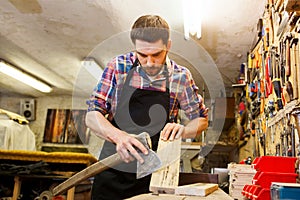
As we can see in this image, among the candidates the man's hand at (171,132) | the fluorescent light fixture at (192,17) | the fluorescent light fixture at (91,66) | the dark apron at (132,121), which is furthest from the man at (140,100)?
the fluorescent light fixture at (91,66)

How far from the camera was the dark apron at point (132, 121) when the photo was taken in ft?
5.32

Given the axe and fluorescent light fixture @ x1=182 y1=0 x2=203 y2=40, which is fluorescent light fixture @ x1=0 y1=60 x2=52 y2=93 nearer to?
fluorescent light fixture @ x1=182 y1=0 x2=203 y2=40

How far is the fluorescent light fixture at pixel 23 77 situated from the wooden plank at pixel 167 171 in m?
4.49

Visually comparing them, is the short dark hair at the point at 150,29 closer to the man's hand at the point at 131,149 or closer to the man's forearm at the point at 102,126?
the man's forearm at the point at 102,126

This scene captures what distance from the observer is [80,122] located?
7.71 metres

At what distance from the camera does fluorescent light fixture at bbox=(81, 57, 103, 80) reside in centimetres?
503

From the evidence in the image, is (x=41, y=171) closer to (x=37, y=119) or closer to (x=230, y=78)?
(x=230, y=78)

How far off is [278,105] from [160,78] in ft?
3.00

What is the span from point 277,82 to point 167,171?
131 cm

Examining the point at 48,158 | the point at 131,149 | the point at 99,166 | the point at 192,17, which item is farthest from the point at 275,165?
the point at 48,158

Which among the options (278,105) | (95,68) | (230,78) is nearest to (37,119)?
(95,68)

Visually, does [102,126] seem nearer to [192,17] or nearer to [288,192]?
[288,192]

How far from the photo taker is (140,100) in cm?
175

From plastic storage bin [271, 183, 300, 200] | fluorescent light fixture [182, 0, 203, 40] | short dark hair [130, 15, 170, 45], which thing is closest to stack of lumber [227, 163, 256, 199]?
short dark hair [130, 15, 170, 45]
